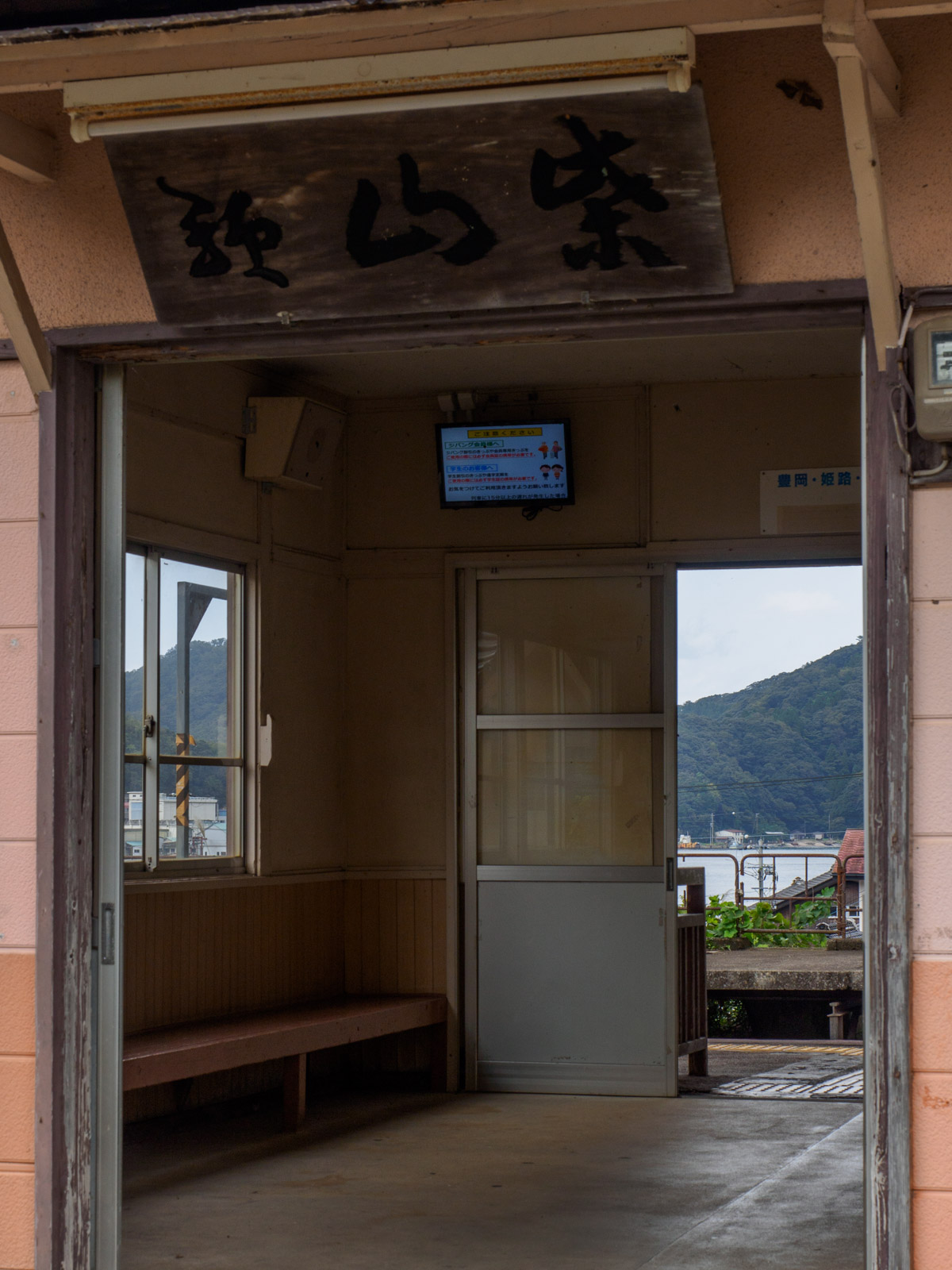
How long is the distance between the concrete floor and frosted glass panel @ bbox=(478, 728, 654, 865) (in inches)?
43.8

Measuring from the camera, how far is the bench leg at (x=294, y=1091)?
6.16 meters

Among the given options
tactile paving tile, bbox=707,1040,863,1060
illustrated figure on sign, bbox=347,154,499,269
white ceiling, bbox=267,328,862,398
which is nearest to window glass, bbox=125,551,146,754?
white ceiling, bbox=267,328,862,398

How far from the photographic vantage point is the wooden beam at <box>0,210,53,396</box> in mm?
3320

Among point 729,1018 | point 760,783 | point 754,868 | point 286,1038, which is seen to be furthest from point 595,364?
A: point 760,783

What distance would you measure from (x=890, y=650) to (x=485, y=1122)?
3943 millimetres

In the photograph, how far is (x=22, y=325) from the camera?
3410 millimetres

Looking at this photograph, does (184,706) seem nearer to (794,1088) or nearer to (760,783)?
(794,1088)

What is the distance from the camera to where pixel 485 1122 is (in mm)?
6355

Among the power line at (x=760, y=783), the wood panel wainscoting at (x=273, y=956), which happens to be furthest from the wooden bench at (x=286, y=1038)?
the power line at (x=760, y=783)

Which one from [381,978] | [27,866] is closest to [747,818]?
[381,978]

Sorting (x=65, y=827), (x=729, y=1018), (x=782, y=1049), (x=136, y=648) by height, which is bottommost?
(x=729, y=1018)

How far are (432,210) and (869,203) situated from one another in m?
0.89

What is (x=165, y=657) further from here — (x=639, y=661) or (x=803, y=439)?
(x=803, y=439)

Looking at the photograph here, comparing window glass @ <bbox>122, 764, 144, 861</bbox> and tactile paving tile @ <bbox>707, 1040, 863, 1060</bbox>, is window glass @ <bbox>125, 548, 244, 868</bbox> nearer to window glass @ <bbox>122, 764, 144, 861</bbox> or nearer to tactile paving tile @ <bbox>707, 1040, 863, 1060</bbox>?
window glass @ <bbox>122, 764, 144, 861</bbox>
